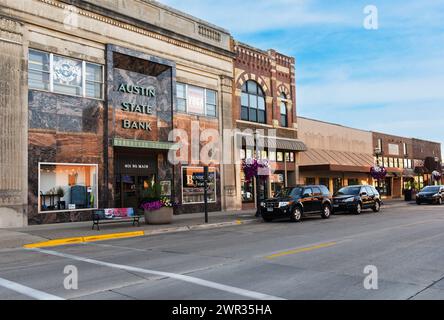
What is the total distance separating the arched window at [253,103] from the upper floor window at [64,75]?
1127cm

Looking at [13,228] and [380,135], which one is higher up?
[380,135]

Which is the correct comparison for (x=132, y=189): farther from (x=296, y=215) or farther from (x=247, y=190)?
(x=247, y=190)

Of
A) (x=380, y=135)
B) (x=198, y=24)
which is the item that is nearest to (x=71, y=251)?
(x=198, y=24)

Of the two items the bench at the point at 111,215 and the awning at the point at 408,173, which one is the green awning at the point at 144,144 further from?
the awning at the point at 408,173

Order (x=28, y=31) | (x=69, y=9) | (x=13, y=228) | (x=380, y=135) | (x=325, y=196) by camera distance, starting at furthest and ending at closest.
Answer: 1. (x=380, y=135)
2. (x=325, y=196)
3. (x=69, y=9)
4. (x=28, y=31)
5. (x=13, y=228)

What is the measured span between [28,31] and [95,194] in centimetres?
785

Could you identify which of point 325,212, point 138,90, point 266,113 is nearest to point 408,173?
Result: point 266,113

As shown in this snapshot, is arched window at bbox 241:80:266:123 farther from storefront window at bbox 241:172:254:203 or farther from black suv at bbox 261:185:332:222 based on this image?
black suv at bbox 261:185:332:222

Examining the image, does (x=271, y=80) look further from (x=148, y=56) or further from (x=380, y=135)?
(x=380, y=135)

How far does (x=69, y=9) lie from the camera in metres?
19.9

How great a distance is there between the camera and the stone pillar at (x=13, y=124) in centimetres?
1720

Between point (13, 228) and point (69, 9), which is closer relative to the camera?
point (13, 228)

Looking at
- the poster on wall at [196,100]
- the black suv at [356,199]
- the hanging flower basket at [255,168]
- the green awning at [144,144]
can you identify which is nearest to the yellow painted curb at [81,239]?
the green awning at [144,144]

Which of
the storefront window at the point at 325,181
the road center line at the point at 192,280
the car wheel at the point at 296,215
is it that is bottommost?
the road center line at the point at 192,280
